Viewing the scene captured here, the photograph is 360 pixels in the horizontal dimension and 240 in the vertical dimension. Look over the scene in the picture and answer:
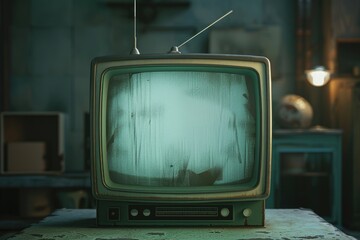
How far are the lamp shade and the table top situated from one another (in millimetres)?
2722

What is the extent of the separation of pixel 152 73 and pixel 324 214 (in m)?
3.16

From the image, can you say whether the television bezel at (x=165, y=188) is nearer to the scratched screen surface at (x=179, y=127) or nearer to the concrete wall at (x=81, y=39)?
the scratched screen surface at (x=179, y=127)

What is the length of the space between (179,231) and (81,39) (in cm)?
341

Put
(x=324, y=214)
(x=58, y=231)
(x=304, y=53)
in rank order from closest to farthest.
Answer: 1. (x=58, y=231)
2. (x=324, y=214)
3. (x=304, y=53)

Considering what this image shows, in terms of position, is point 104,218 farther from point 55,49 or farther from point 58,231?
point 55,49

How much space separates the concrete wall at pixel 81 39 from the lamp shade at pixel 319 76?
41 centimetres

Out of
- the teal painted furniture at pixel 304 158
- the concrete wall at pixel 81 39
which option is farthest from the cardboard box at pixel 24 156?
the teal painted furniture at pixel 304 158

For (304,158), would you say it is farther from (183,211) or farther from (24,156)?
(183,211)

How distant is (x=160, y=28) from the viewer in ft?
14.6

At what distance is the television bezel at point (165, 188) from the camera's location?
1291mm

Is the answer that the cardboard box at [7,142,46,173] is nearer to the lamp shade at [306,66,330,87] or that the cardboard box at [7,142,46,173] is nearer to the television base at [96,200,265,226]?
the lamp shade at [306,66,330,87]

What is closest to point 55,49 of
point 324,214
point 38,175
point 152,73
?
point 38,175

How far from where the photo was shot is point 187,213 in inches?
52.9

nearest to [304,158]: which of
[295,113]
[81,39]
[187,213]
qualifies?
[295,113]
